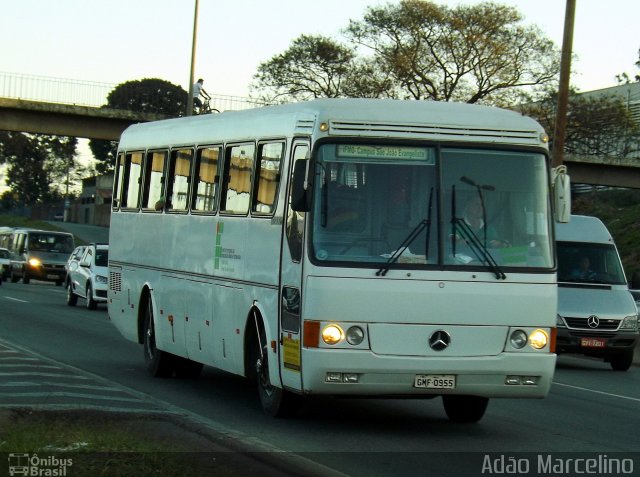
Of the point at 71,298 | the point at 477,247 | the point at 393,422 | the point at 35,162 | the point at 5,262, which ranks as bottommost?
the point at 393,422

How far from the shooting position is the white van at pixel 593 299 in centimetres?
2142

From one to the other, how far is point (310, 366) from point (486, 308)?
1.53 metres

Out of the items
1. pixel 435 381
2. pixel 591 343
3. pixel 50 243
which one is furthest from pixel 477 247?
pixel 50 243

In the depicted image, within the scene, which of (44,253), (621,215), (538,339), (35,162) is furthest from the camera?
(35,162)

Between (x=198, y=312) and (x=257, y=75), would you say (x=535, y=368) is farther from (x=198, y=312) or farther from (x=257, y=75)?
(x=257, y=75)

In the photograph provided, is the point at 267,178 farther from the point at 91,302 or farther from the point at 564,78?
the point at 91,302

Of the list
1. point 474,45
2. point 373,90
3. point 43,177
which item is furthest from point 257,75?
point 43,177

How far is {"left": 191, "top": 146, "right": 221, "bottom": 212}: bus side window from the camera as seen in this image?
14.1 meters

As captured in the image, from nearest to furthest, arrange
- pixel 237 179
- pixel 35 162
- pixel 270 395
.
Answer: pixel 270 395 < pixel 237 179 < pixel 35 162

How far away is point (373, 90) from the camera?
228 feet

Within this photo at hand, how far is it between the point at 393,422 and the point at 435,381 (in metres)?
1.54

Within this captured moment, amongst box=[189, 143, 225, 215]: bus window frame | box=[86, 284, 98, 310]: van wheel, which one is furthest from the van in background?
box=[189, 143, 225, 215]: bus window frame

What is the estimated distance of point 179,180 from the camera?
1543 cm

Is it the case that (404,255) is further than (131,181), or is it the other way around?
(131,181)
